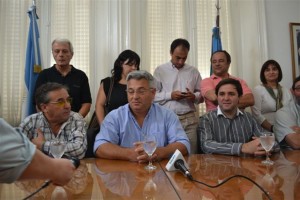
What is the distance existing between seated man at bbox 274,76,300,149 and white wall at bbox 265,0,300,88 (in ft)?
5.79

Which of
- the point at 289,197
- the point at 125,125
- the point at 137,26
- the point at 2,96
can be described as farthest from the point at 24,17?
the point at 289,197

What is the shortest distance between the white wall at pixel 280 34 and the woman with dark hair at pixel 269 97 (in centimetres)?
124

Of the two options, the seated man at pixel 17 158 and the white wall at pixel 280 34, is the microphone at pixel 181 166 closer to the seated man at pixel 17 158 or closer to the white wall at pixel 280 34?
the seated man at pixel 17 158

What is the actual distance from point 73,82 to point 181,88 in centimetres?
114

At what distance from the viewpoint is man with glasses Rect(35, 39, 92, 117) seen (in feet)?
8.93

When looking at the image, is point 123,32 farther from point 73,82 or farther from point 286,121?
point 286,121

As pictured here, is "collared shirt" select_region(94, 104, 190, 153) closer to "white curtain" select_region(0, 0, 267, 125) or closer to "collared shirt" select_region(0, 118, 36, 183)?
"collared shirt" select_region(0, 118, 36, 183)

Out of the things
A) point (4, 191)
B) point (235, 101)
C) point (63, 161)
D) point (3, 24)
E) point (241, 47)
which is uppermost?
point (3, 24)

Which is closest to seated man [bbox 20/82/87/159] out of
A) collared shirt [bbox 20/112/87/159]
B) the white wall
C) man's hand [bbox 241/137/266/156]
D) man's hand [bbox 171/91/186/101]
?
collared shirt [bbox 20/112/87/159]

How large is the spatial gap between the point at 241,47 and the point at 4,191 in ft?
12.5

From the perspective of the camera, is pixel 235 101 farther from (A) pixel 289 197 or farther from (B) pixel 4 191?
(B) pixel 4 191

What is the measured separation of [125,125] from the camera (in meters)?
1.91

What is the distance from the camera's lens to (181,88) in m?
3.05

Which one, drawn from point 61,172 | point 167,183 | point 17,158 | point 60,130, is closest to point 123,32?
point 60,130
